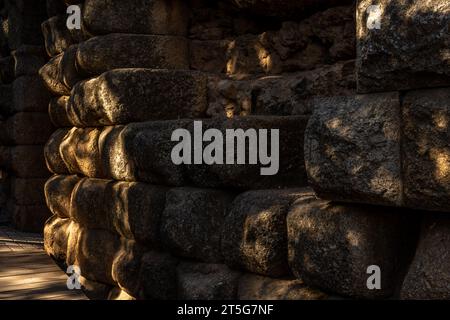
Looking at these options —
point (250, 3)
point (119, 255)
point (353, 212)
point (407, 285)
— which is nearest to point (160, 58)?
point (250, 3)

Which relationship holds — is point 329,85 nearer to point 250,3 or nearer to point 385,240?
point 250,3

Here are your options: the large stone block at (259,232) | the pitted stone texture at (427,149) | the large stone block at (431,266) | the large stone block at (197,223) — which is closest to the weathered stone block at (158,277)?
the large stone block at (197,223)

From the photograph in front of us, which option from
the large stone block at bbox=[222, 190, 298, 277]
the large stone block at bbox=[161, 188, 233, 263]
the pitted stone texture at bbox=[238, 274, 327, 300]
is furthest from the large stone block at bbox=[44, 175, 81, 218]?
the pitted stone texture at bbox=[238, 274, 327, 300]

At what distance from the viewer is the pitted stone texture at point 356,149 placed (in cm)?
234

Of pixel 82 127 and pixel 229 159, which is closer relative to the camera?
pixel 229 159

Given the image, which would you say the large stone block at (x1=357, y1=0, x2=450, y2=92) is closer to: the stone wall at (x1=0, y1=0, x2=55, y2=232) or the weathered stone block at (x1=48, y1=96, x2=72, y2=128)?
the weathered stone block at (x1=48, y1=96, x2=72, y2=128)

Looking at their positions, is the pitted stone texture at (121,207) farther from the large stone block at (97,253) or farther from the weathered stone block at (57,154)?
the weathered stone block at (57,154)

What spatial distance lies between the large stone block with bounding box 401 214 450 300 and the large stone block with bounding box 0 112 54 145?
6.74 meters

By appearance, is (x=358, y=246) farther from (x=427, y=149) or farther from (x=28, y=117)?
(x=28, y=117)

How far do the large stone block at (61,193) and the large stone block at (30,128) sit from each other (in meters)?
2.47

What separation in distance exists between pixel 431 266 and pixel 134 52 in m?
3.04

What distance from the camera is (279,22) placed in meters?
4.11

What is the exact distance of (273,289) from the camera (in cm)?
297
